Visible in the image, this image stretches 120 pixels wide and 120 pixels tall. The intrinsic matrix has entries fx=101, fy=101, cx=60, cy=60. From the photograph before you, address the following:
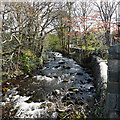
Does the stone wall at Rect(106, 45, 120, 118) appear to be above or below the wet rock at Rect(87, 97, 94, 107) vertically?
above

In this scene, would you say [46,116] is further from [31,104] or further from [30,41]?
[30,41]

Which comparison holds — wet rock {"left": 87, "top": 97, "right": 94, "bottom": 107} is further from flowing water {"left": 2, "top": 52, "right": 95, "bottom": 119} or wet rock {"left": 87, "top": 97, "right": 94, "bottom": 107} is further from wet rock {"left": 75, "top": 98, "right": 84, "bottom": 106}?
wet rock {"left": 75, "top": 98, "right": 84, "bottom": 106}

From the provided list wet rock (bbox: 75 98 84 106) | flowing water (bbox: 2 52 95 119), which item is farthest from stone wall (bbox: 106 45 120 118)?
wet rock (bbox: 75 98 84 106)

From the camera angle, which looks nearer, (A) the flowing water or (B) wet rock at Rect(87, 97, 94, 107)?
(A) the flowing water

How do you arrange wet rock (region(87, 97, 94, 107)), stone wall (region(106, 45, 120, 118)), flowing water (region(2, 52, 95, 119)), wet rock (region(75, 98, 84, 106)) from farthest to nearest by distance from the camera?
wet rock (region(75, 98, 84, 106))
wet rock (region(87, 97, 94, 107))
flowing water (region(2, 52, 95, 119))
stone wall (region(106, 45, 120, 118))

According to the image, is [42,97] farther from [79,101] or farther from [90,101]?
[90,101]

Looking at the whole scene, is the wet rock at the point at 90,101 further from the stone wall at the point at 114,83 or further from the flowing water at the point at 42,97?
the stone wall at the point at 114,83

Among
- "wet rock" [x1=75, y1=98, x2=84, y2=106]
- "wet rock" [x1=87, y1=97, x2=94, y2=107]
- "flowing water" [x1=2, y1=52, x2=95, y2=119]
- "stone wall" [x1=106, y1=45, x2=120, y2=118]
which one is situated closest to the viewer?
"stone wall" [x1=106, y1=45, x2=120, y2=118]

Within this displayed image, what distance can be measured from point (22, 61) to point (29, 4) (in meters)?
3.35

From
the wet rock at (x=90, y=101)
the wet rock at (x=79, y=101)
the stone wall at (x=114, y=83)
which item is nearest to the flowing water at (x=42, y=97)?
the wet rock at (x=79, y=101)

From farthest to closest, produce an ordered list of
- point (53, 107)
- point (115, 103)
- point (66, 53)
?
point (66, 53)
point (53, 107)
point (115, 103)

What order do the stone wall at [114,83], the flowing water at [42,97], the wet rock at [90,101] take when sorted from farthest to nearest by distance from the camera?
the wet rock at [90,101]
the flowing water at [42,97]
the stone wall at [114,83]

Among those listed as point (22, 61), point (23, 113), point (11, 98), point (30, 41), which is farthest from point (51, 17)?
point (23, 113)

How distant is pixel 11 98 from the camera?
381 centimetres
